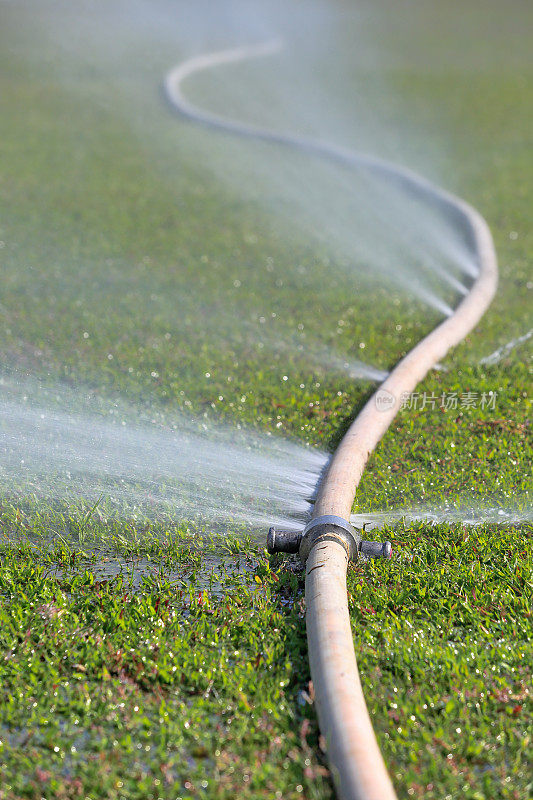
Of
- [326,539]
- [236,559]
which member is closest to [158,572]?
[236,559]

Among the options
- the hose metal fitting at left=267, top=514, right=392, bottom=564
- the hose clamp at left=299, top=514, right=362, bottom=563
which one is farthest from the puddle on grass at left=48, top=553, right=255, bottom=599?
the hose clamp at left=299, top=514, right=362, bottom=563

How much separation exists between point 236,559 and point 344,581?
0.62 metres

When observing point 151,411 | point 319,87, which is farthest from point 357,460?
point 319,87

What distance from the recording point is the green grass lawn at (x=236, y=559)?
2.49 meters

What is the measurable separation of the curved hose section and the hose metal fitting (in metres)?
0.06

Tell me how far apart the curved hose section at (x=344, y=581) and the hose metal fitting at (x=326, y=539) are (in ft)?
0.19

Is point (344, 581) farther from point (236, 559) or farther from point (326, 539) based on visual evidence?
point (236, 559)

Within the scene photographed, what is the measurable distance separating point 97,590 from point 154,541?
1.30 feet

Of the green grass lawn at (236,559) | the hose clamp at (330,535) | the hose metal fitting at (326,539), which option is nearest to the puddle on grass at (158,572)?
the green grass lawn at (236,559)

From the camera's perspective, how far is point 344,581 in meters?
3.04

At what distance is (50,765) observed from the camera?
2.46 m

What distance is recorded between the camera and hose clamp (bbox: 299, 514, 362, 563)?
3209 millimetres

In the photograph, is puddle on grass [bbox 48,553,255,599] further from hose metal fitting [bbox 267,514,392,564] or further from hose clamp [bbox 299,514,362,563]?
hose clamp [bbox 299,514,362,563]

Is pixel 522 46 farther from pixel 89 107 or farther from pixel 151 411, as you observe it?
pixel 151 411
